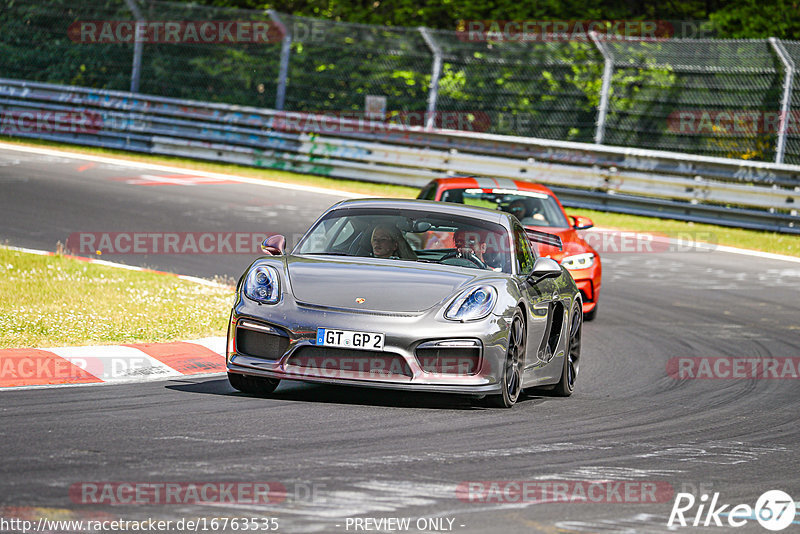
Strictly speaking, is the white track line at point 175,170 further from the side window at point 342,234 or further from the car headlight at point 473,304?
the car headlight at point 473,304

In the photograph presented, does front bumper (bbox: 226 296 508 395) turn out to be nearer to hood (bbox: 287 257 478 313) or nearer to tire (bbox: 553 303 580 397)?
hood (bbox: 287 257 478 313)

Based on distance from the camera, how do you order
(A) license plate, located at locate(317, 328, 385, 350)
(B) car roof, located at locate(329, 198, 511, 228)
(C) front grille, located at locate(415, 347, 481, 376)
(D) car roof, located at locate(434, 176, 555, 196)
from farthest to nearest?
1. (D) car roof, located at locate(434, 176, 555, 196)
2. (B) car roof, located at locate(329, 198, 511, 228)
3. (C) front grille, located at locate(415, 347, 481, 376)
4. (A) license plate, located at locate(317, 328, 385, 350)

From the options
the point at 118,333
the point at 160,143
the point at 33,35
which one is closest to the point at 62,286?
the point at 118,333

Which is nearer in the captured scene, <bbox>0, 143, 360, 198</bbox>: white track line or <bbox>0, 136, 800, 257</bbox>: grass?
<bbox>0, 136, 800, 257</bbox>: grass

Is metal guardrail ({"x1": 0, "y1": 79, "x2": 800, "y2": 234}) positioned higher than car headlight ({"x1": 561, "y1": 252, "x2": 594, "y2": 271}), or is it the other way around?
metal guardrail ({"x1": 0, "y1": 79, "x2": 800, "y2": 234})

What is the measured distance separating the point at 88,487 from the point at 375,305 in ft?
8.76

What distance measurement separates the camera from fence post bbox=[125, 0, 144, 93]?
25406 mm

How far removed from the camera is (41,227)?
16031 millimetres

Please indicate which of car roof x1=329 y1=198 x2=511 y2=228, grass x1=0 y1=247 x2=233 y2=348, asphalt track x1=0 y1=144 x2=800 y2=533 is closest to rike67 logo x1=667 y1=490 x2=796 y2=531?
asphalt track x1=0 y1=144 x2=800 y2=533

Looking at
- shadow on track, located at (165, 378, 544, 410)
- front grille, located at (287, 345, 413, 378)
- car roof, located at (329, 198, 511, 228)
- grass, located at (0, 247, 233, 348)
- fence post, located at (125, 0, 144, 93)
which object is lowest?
grass, located at (0, 247, 233, 348)

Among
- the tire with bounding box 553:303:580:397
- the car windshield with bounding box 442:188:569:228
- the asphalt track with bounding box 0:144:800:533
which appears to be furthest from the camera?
the car windshield with bounding box 442:188:569:228

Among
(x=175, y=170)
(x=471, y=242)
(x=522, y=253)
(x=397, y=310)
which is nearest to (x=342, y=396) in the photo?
(x=397, y=310)

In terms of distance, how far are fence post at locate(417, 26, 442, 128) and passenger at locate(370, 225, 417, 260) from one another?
48.7ft

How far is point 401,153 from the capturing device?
75.6ft
